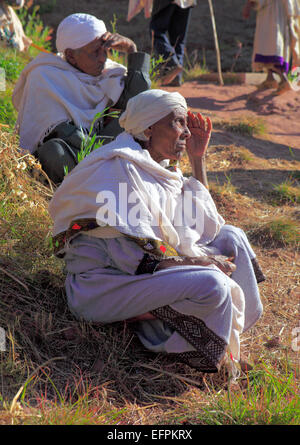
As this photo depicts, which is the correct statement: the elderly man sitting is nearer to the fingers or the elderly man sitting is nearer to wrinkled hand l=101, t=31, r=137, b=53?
wrinkled hand l=101, t=31, r=137, b=53

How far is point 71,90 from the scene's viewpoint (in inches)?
187

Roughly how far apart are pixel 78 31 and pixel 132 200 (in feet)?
7.18

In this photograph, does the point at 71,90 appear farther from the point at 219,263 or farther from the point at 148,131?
the point at 219,263

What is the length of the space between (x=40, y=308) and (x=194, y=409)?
0.99 metres

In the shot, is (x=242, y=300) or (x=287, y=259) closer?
(x=242, y=300)

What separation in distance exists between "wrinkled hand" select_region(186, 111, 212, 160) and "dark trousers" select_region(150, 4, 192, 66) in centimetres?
429

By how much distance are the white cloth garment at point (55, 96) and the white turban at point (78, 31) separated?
0.59 feet

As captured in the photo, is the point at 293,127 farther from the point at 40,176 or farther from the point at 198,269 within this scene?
the point at 198,269

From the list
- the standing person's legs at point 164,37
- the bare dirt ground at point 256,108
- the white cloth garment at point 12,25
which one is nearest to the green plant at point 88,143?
the bare dirt ground at point 256,108

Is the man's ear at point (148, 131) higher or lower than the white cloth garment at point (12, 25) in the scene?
higher

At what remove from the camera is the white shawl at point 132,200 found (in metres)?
2.87

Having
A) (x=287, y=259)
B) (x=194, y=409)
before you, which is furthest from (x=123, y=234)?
(x=287, y=259)

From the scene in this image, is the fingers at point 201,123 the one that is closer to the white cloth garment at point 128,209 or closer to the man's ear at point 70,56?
the white cloth garment at point 128,209

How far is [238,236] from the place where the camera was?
10.9ft
